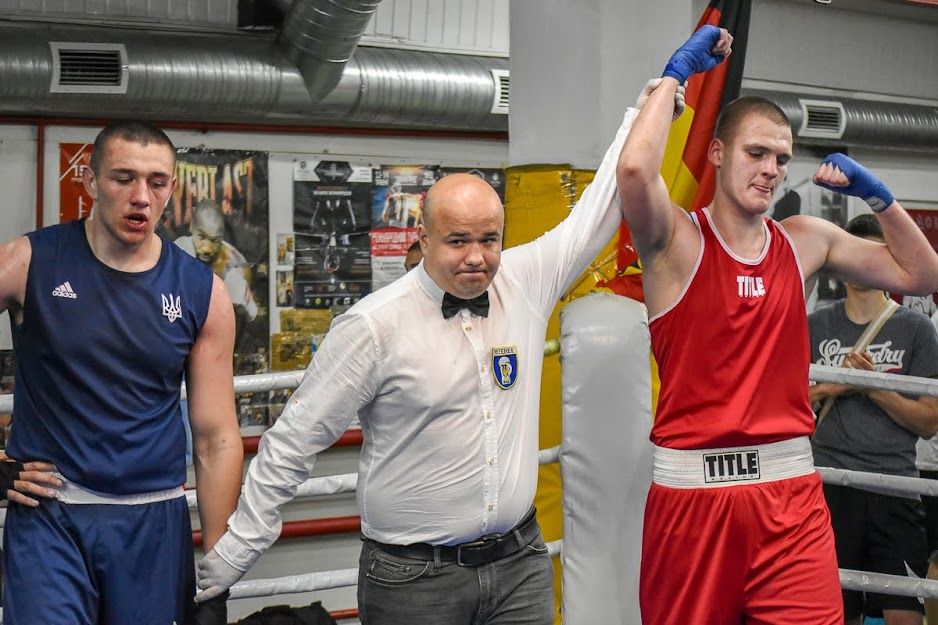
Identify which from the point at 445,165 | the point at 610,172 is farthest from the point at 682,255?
the point at 445,165

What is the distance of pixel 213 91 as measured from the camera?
5.25 m

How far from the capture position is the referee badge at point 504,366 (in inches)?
96.7

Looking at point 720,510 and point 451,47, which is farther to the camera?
point 451,47

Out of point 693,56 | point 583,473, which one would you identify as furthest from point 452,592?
point 693,56

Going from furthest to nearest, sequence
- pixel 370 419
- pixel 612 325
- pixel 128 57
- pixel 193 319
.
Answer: pixel 128 57
pixel 612 325
pixel 193 319
pixel 370 419

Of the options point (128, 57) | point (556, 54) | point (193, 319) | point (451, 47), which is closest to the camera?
point (193, 319)

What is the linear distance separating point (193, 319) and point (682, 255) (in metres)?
1.25

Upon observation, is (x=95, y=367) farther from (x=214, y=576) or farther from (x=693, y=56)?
(x=693, y=56)

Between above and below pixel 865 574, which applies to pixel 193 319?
above

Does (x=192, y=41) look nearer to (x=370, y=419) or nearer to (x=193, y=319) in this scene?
(x=193, y=319)

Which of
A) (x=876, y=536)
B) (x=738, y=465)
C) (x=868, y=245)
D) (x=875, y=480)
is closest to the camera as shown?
(x=738, y=465)

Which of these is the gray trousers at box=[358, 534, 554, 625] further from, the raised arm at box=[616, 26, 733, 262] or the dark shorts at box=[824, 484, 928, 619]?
the dark shorts at box=[824, 484, 928, 619]

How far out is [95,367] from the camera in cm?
Result: 251

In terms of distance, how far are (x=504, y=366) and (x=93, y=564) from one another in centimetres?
106
